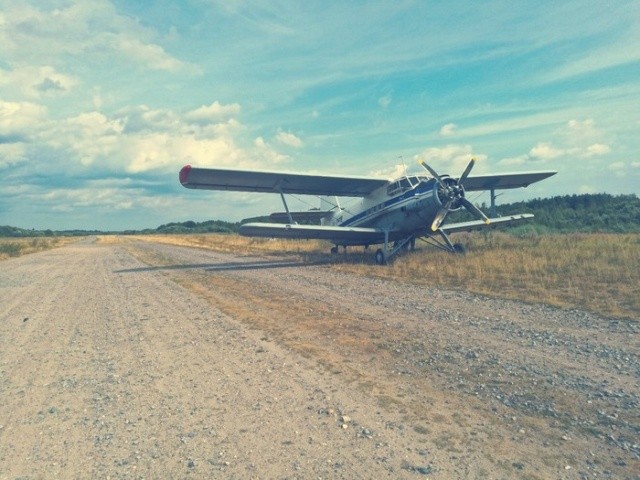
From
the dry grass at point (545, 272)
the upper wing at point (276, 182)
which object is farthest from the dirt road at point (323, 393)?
the upper wing at point (276, 182)

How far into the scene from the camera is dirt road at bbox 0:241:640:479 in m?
3.40

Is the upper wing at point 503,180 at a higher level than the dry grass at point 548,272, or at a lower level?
higher

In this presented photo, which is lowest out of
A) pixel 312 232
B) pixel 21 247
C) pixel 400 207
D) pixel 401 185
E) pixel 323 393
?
pixel 323 393

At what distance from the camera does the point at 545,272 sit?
41.4 ft

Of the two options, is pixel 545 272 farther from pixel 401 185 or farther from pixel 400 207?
pixel 401 185

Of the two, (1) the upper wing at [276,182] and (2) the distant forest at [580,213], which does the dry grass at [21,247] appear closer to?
(1) the upper wing at [276,182]

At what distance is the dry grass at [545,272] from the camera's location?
9.49m

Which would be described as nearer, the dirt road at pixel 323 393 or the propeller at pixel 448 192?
the dirt road at pixel 323 393

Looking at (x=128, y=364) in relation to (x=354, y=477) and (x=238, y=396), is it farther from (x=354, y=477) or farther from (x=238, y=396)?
(x=354, y=477)

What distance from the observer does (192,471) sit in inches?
130

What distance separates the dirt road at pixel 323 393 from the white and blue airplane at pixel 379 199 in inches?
352

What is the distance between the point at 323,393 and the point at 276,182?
16.3 m

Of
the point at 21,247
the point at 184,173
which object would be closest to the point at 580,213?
the point at 184,173

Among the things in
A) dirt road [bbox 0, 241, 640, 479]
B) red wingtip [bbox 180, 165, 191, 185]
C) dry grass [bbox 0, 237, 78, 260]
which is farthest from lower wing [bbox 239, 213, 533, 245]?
dry grass [bbox 0, 237, 78, 260]
